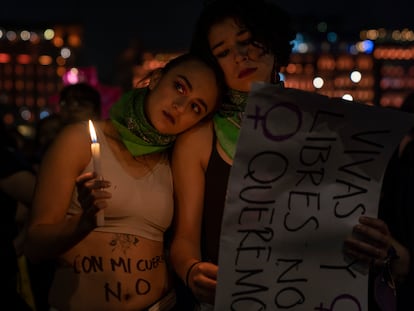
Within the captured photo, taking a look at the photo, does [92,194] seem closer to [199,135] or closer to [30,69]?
[199,135]

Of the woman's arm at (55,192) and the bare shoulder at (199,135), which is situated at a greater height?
the bare shoulder at (199,135)

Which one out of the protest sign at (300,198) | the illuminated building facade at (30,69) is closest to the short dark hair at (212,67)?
the protest sign at (300,198)

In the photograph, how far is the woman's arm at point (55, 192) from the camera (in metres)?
3.00

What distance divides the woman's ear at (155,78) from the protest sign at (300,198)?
0.80 m

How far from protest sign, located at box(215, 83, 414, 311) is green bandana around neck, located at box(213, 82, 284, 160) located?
0.47 meters

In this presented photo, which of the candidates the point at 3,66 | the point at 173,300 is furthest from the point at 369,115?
the point at 3,66

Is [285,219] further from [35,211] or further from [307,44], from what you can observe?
[307,44]

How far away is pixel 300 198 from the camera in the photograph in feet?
8.77

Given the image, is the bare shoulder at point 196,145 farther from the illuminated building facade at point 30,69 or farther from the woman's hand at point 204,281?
the illuminated building facade at point 30,69

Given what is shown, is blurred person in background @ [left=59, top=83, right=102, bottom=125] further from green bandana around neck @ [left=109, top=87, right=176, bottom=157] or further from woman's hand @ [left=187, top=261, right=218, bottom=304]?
woman's hand @ [left=187, top=261, right=218, bottom=304]

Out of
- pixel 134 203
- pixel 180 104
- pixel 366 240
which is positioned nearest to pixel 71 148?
pixel 134 203

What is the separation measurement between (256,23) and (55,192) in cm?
98

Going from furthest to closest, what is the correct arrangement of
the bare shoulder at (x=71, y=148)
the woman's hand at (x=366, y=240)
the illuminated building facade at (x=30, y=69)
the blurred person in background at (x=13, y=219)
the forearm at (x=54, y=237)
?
the illuminated building facade at (x=30, y=69)
the blurred person in background at (x=13, y=219)
the bare shoulder at (x=71, y=148)
the forearm at (x=54, y=237)
the woman's hand at (x=366, y=240)

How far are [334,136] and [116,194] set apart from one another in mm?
911
